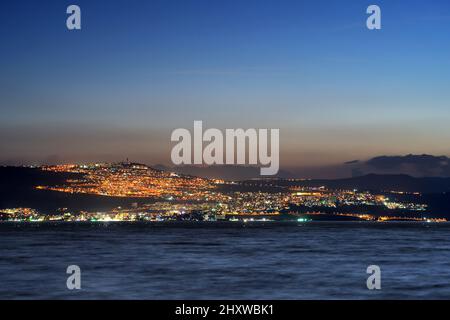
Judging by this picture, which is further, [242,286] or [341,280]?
[341,280]

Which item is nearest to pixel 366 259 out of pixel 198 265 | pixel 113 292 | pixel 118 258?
pixel 198 265

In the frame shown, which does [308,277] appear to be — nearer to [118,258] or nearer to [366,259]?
[366,259]
